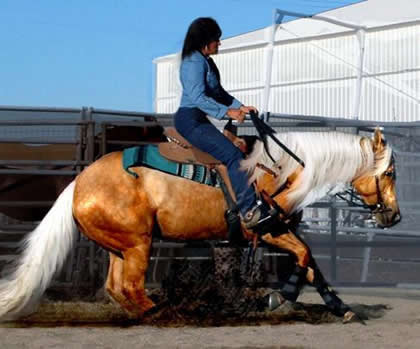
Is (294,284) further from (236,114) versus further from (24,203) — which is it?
(24,203)

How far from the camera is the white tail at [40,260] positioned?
806 cm

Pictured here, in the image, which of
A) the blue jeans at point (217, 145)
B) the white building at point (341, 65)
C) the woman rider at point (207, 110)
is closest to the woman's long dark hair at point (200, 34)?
the woman rider at point (207, 110)

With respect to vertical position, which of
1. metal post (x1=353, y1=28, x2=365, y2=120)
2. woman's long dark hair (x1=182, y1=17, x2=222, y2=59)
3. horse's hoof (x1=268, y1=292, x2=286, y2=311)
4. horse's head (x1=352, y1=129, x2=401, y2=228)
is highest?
metal post (x1=353, y1=28, x2=365, y2=120)

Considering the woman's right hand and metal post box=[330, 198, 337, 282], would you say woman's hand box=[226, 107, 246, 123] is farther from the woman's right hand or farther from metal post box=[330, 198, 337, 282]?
metal post box=[330, 198, 337, 282]

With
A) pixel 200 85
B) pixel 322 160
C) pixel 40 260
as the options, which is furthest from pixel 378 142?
pixel 40 260

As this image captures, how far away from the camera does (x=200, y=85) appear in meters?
7.91

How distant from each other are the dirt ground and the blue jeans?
1037 millimetres

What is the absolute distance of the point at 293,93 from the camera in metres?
27.2

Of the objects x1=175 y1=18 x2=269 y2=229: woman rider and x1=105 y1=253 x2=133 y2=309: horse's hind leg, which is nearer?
x1=175 y1=18 x2=269 y2=229: woman rider

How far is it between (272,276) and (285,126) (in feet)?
5.65

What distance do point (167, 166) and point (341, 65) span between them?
16120 mm

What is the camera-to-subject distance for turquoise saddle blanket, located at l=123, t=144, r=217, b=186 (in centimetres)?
820

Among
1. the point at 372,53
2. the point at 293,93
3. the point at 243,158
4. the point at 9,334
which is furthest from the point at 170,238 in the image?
the point at 293,93

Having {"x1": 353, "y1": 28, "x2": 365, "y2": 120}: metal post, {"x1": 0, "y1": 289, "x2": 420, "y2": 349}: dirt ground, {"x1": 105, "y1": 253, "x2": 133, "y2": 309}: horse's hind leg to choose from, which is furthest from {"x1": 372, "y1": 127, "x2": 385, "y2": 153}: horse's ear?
{"x1": 353, "y1": 28, "x2": 365, "y2": 120}: metal post
